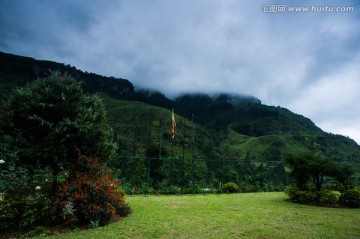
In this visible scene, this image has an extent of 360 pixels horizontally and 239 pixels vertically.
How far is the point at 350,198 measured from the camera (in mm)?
13219

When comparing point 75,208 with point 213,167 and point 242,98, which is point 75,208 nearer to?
point 213,167

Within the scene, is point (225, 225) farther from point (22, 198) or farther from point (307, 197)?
point (307, 197)

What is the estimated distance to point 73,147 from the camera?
8023mm

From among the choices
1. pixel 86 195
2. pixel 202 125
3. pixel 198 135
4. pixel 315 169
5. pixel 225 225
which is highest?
pixel 202 125

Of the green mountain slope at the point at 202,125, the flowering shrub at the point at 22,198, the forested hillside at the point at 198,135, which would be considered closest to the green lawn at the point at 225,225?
the flowering shrub at the point at 22,198

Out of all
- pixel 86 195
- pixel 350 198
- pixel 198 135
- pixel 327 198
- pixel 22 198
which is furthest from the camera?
pixel 198 135

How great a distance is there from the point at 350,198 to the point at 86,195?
1350 cm

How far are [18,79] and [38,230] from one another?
91.6 metres

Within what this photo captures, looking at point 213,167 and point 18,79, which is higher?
point 18,79

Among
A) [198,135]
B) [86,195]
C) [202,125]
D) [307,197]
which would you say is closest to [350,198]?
[307,197]

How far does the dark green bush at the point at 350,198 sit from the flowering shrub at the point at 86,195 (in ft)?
40.7

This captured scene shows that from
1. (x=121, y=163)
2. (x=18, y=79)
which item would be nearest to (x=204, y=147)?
(x=121, y=163)

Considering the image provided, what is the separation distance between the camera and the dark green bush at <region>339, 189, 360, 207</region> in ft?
42.9

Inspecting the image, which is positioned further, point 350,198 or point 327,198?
point 327,198
